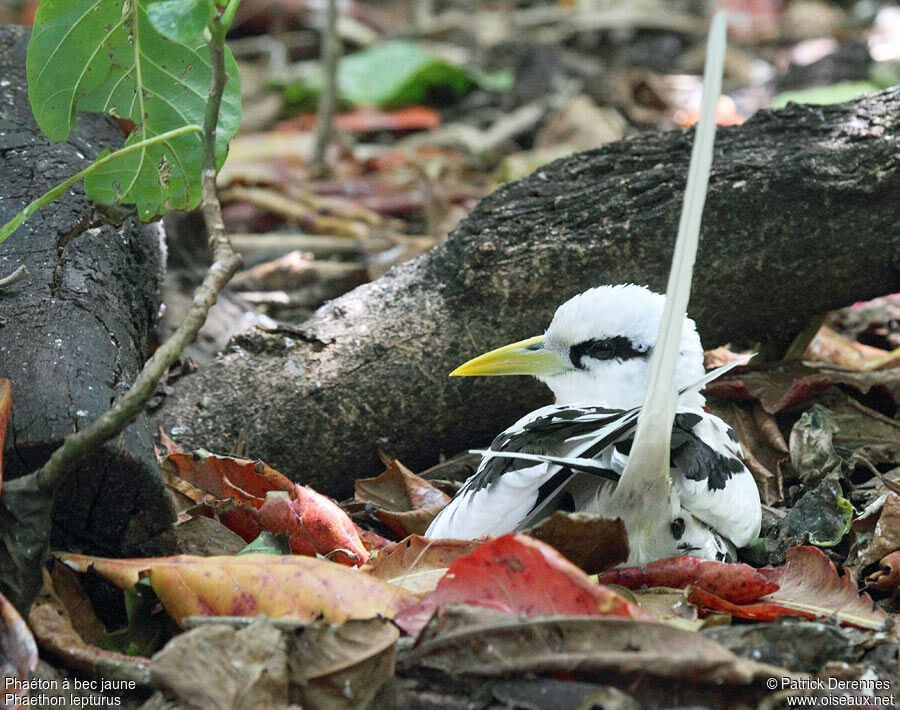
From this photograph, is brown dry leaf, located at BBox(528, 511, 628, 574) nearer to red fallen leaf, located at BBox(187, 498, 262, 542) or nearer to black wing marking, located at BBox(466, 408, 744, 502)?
black wing marking, located at BBox(466, 408, 744, 502)

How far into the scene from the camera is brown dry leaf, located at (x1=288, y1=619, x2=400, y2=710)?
2.00 m

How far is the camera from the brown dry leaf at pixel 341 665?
2002mm

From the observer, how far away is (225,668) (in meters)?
2.01

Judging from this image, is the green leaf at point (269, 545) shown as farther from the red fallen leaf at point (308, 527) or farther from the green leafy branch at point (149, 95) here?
the green leafy branch at point (149, 95)

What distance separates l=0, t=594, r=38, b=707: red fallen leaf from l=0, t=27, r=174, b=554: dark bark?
334 millimetres

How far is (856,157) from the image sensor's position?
3.57m

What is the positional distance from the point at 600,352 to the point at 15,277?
5.75ft

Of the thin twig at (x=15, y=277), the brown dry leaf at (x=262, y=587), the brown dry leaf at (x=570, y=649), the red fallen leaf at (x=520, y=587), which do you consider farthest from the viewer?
the thin twig at (x=15, y=277)

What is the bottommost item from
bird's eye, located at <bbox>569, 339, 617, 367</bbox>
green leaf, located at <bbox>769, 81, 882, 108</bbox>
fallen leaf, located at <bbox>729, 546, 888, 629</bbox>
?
fallen leaf, located at <bbox>729, 546, 888, 629</bbox>

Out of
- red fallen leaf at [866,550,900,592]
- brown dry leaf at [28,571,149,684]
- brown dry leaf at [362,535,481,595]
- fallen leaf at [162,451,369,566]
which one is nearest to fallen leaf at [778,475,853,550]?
red fallen leaf at [866,550,900,592]

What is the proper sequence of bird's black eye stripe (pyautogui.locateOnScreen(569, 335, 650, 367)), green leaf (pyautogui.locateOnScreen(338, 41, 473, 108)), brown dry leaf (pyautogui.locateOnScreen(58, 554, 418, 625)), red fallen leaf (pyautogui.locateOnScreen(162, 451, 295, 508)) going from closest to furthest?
brown dry leaf (pyautogui.locateOnScreen(58, 554, 418, 625))
red fallen leaf (pyautogui.locateOnScreen(162, 451, 295, 508))
bird's black eye stripe (pyautogui.locateOnScreen(569, 335, 650, 367))
green leaf (pyautogui.locateOnScreen(338, 41, 473, 108))

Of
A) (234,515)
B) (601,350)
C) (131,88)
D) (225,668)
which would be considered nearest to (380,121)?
(601,350)

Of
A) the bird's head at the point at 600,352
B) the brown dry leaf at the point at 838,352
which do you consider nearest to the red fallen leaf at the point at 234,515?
the bird's head at the point at 600,352

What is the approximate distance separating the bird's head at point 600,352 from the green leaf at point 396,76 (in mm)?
5491
